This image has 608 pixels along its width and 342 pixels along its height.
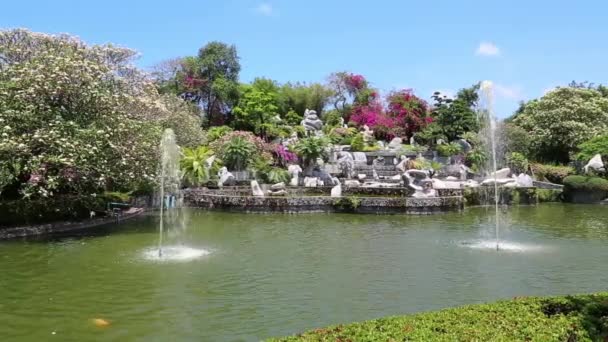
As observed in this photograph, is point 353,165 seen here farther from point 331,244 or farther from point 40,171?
point 40,171

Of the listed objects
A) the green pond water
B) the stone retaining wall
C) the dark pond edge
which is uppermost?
the stone retaining wall

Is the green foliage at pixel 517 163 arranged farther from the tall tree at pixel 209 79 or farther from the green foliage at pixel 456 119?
the tall tree at pixel 209 79

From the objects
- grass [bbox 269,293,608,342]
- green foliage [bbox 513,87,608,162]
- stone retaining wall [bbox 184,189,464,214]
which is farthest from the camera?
green foliage [bbox 513,87,608,162]

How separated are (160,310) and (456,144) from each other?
31.3 m

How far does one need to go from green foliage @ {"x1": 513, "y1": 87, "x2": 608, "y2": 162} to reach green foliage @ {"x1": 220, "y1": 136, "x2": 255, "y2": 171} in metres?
21.3

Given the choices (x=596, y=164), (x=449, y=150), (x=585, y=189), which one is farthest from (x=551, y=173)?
(x=449, y=150)

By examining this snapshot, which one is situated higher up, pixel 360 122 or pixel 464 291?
pixel 360 122

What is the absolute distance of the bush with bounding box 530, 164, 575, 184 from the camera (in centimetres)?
3359

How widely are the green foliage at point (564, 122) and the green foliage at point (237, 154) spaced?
838 inches

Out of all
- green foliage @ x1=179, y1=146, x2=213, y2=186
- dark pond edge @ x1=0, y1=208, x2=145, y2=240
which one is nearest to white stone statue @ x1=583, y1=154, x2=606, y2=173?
green foliage @ x1=179, y1=146, x2=213, y2=186

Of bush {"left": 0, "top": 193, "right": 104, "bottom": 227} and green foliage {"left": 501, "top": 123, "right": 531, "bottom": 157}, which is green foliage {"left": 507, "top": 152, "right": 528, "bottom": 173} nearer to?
green foliage {"left": 501, "top": 123, "right": 531, "bottom": 157}

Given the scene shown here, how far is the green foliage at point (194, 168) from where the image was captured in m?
28.9

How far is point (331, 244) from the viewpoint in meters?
15.1

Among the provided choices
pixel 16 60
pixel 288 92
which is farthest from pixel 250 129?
pixel 16 60
